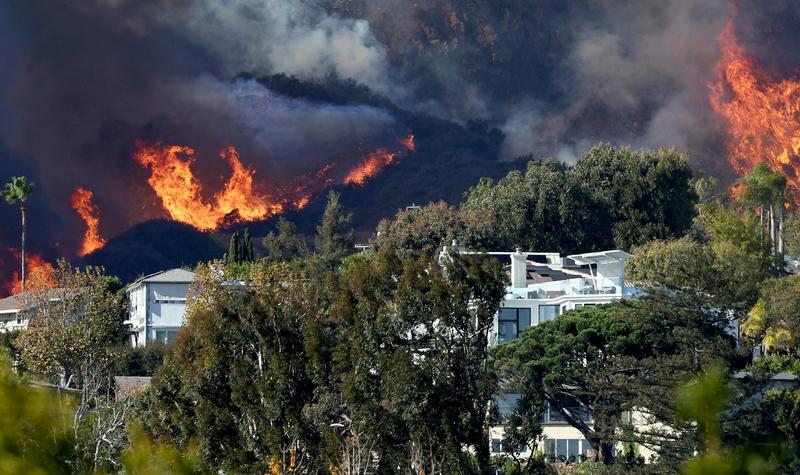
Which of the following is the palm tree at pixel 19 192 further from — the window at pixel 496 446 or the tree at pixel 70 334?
the window at pixel 496 446

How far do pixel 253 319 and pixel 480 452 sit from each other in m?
9.74

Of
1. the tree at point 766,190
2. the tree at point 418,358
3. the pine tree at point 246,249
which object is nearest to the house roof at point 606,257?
the tree at point 418,358

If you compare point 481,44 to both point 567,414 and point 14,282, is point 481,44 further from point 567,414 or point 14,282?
point 567,414

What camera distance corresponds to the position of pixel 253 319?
58.6m

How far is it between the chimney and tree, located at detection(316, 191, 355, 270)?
24.8 meters

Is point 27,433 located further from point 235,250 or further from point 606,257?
point 235,250

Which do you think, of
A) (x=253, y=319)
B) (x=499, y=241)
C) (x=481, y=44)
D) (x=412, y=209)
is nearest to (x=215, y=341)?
(x=253, y=319)

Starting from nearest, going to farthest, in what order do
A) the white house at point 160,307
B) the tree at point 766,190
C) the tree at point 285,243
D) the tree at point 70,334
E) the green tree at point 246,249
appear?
the tree at point 70,334
the white house at point 160,307
the green tree at point 246,249
the tree at point 285,243
the tree at point 766,190

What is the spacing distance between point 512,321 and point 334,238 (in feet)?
112

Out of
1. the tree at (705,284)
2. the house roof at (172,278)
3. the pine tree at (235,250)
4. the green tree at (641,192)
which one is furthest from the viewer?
the green tree at (641,192)

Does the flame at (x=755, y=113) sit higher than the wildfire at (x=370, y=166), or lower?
higher

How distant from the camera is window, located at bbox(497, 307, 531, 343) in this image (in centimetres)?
8662

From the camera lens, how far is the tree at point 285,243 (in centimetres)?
12344

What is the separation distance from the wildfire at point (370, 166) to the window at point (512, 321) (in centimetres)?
5866
